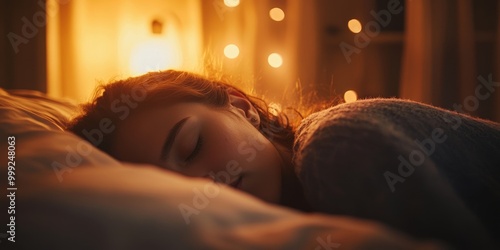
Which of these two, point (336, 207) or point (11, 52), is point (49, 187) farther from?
point (11, 52)

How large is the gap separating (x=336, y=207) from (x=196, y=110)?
343 millimetres

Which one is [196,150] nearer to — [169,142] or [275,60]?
[169,142]

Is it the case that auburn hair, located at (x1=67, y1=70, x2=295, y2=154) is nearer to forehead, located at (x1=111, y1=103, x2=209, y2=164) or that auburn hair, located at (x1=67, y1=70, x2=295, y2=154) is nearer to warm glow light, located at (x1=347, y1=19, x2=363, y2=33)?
forehead, located at (x1=111, y1=103, x2=209, y2=164)

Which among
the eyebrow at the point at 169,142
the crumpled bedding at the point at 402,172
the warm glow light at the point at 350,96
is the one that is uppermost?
the crumpled bedding at the point at 402,172

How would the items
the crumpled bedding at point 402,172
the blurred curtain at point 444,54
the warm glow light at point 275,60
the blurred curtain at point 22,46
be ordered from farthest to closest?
the warm glow light at point 275,60 < the blurred curtain at point 444,54 < the blurred curtain at point 22,46 < the crumpled bedding at point 402,172

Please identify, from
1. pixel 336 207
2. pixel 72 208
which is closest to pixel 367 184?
pixel 336 207

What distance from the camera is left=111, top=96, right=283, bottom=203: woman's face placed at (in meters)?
0.73

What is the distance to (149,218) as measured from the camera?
1.23 feet

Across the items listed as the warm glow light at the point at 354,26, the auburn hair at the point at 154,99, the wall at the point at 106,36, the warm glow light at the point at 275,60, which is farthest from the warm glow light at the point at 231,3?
the auburn hair at the point at 154,99

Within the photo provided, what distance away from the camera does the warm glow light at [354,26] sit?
2.18m

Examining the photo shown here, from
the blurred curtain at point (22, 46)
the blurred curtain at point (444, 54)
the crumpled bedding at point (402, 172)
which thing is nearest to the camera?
the crumpled bedding at point (402, 172)

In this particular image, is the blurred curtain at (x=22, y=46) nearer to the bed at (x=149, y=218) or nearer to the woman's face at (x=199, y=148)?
the woman's face at (x=199, y=148)

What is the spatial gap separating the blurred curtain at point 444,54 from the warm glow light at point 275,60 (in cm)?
56

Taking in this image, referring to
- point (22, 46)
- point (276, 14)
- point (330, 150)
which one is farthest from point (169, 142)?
point (276, 14)
